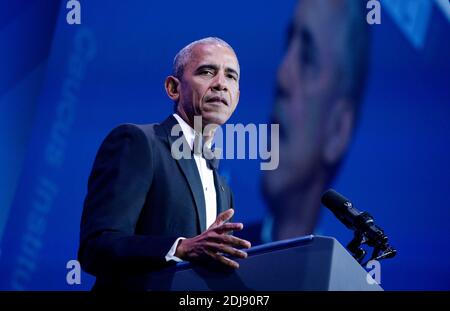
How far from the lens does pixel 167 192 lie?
1.80 m

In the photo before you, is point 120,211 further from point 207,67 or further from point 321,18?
point 321,18

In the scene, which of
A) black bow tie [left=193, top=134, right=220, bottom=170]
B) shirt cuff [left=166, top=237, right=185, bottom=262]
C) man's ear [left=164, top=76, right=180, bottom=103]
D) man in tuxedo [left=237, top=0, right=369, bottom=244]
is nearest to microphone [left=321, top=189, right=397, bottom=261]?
black bow tie [left=193, top=134, right=220, bottom=170]

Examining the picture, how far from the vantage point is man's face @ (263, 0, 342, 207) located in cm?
296

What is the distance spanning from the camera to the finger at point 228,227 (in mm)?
1329

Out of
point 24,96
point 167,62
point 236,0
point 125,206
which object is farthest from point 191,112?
point 24,96

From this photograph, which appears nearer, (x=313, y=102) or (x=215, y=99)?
(x=215, y=99)

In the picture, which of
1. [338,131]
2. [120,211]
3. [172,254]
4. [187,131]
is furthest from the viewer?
[338,131]

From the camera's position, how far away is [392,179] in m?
2.95

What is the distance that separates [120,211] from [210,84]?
Answer: 26.1 inches

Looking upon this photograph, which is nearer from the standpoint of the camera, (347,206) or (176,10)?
(347,206)

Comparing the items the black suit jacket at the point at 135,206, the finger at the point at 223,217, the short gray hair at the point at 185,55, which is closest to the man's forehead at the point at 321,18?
the short gray hair at the point at 185,55

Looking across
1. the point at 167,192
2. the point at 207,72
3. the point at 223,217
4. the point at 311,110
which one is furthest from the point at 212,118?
the point at 311,110

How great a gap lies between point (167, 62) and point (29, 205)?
3.08 ft
